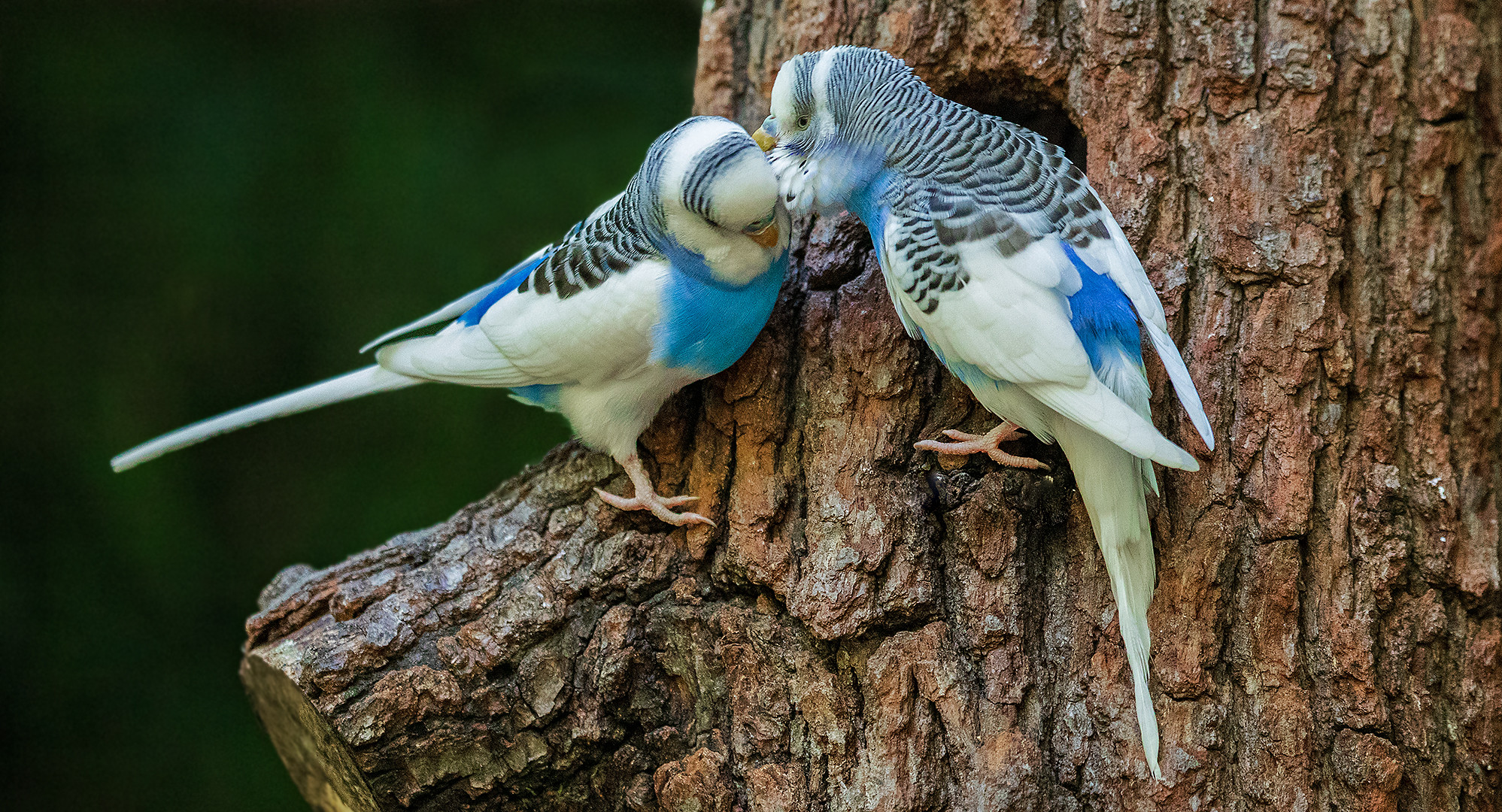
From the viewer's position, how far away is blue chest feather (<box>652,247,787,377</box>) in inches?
97.1

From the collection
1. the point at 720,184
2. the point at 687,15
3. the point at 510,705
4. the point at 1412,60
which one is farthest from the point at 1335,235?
the point at 687,15

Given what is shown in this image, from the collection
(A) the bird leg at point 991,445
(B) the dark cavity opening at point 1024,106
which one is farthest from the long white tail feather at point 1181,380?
(B) the dark cavity opening at point 1024,106

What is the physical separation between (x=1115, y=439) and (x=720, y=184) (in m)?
1.10

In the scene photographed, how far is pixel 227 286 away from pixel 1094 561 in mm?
4407

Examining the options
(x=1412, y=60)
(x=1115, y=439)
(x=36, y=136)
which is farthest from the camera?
(x=36, y=136)

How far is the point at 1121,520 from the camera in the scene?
7.30 ft

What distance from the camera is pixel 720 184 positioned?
7.61 feet

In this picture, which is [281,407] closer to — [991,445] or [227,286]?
[991,445]

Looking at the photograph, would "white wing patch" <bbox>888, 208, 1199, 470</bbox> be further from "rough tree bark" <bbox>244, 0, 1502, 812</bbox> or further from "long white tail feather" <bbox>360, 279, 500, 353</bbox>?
"long white tail feather" <bbox>360, 279, 500, 353</bbox>

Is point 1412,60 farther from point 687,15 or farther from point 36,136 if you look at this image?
point 36,136

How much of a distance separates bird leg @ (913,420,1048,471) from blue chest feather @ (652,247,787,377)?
22.2 inches

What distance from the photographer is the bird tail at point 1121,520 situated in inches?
86.6

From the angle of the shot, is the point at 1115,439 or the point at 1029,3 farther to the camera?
the point at 1029,3

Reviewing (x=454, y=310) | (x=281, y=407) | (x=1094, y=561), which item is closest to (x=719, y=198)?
(x=454, y=310)
